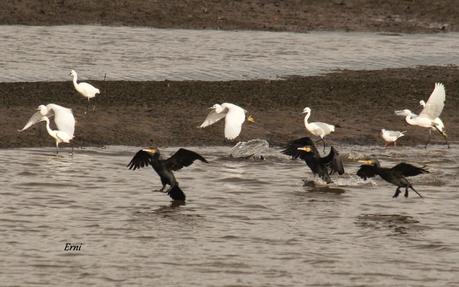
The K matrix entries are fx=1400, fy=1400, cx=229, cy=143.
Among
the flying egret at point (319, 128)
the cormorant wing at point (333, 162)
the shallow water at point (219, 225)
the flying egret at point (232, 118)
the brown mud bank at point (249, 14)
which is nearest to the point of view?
the shallow water at point (219, 225)

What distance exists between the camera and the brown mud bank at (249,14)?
104 feet

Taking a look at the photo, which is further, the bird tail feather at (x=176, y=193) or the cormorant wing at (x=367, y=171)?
the cormorant wing at (x=367, y=171)

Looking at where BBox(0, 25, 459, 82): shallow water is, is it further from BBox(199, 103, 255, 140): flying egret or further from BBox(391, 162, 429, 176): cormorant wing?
BBox(391, 162, 429, 176): cormorant wing

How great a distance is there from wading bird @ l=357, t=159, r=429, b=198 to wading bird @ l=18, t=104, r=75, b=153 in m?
4.34

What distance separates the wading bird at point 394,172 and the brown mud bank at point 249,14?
15.3m

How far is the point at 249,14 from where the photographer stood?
33.2m

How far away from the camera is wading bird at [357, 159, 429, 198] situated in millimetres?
16297

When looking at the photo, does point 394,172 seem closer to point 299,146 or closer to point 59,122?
point 299,146

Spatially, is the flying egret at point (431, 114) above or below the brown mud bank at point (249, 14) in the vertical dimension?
below

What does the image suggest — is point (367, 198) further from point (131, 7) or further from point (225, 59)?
point (131, 7)

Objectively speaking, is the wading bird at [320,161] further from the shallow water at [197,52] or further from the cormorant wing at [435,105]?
the shallow water at [197,52]

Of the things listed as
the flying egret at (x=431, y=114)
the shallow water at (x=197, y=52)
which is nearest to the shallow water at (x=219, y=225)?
the flying egret at (x=431, y=114)

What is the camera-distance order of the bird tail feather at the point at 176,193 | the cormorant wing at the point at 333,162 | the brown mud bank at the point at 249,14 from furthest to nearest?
1. the brown mud bank at the point at 249,14
2. the cormorant wing at the point at 333,162
3. the bird tail feather at the point at 176,193

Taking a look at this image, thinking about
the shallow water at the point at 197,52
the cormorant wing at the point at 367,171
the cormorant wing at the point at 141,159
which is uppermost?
the shallow water at the point at 197,52
